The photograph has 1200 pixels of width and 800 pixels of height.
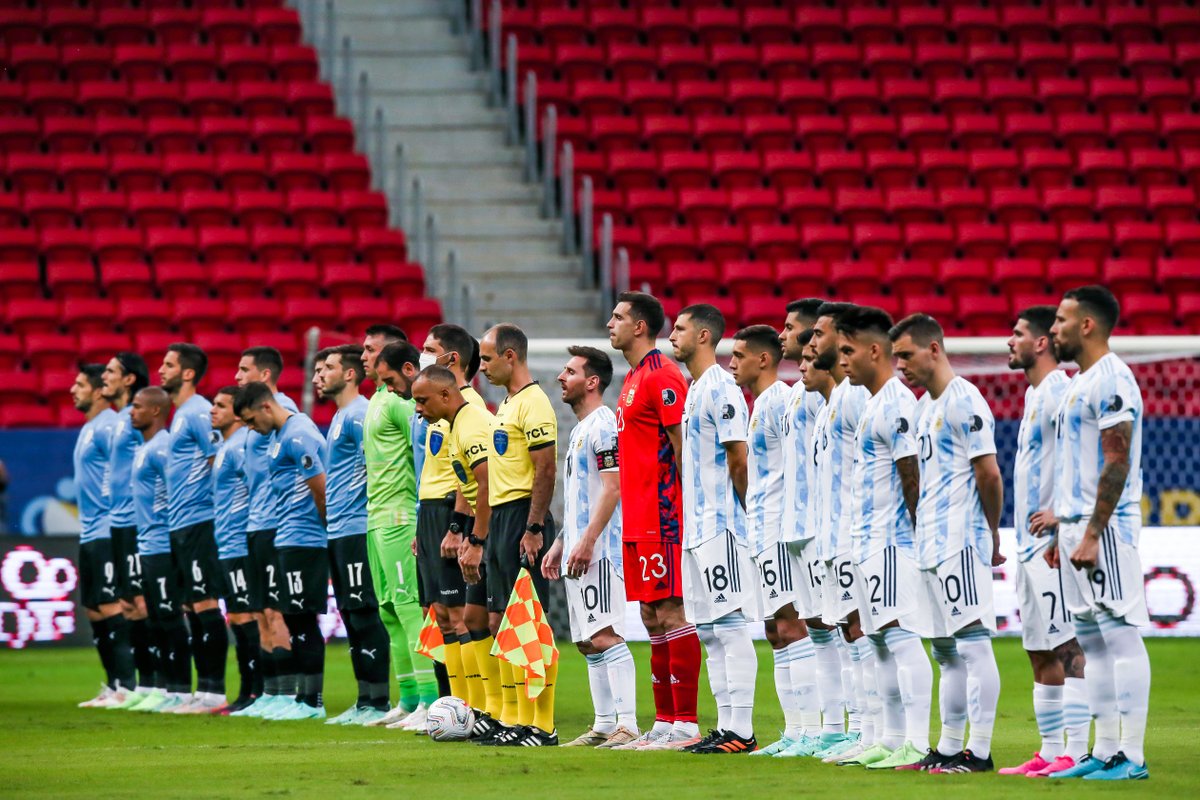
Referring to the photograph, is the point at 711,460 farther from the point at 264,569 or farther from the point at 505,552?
the point at 264,569

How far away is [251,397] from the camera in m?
12.3

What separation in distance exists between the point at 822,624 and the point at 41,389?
12.7 m

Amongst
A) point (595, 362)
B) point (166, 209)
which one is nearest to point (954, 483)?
point (595, 362)

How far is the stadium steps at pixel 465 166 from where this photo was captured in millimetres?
22547

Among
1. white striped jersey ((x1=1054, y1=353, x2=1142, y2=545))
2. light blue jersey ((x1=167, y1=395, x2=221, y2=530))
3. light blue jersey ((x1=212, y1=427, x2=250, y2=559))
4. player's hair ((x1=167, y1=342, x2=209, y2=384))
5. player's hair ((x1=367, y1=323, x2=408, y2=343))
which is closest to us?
white striped jersey ((x1=1054, y1=353, x2=1142, y2=545))

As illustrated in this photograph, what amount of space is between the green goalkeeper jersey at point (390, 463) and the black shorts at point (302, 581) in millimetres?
815

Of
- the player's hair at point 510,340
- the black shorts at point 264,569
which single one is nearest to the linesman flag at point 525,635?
the player's hair at point 510,340

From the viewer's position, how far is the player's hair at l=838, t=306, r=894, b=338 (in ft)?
29.1

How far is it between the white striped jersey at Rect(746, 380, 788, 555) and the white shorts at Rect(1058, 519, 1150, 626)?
6.48 ft

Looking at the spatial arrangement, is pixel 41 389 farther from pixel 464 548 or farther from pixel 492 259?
pixel 464 548

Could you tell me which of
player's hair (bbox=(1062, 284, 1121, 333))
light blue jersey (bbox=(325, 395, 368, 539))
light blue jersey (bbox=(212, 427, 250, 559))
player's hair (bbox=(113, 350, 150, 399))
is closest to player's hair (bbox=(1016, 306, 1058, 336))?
player's hair (bbox=(1062, 284, 1121, 333))

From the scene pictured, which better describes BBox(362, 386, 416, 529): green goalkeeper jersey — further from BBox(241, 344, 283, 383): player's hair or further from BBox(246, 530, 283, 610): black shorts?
BBox(241, 344, 283, 383): player's hair

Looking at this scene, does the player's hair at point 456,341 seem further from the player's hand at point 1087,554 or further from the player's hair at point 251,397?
the player's hand at point 1087,554

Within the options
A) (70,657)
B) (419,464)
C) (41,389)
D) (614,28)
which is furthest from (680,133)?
(419,464)
